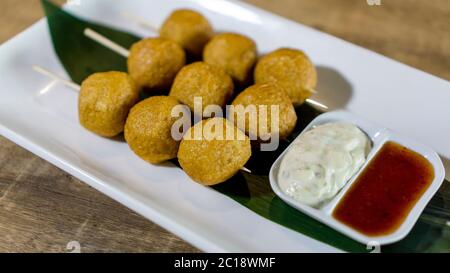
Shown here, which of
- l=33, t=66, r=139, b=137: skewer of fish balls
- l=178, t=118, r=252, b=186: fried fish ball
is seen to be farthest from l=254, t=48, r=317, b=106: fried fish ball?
l=33, t=66, r=139, b=137: skewer of fish balls

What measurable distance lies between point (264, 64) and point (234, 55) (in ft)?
0.71

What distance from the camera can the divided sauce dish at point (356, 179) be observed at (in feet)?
7.13

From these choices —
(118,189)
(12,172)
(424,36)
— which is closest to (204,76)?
(118,189)

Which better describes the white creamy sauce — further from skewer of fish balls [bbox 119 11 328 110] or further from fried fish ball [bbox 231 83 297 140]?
skewer of fish balls [bbox 119 11 328 110]

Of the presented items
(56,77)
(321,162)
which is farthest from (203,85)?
(56,77)

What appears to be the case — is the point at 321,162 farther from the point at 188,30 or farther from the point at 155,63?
the point at 188,30

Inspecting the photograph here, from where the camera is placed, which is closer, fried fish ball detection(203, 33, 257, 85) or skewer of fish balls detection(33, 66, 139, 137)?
skewer of fish balls detection(33, 66, 139, 137)

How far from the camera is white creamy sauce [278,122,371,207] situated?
2318 mm

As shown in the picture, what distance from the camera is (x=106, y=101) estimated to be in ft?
8.82

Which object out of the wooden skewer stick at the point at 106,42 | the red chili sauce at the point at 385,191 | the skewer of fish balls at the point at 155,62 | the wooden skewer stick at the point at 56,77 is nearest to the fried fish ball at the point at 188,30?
the skewer of fish balls at the point at 155,62

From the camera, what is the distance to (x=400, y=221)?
2213mm

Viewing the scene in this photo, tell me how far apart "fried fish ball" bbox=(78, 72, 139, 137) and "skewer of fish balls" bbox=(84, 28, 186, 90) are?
16 cm

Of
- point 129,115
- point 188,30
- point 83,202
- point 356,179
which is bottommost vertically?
point 83,202

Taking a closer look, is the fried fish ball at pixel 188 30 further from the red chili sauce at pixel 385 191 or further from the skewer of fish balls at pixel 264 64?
the red chili sauce at pixel 385 191
